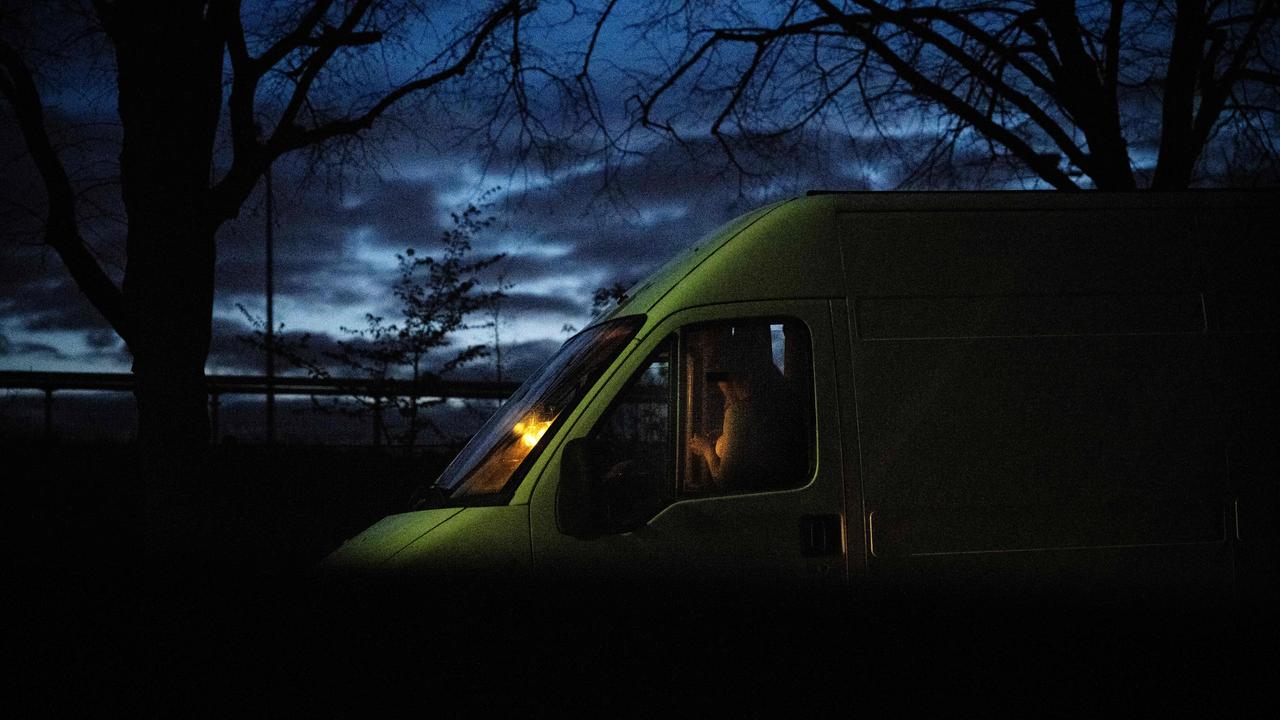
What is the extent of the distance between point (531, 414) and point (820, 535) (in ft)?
4.52

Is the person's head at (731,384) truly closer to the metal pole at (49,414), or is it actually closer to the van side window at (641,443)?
the van side window at (641,443)

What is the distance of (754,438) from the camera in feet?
14.7

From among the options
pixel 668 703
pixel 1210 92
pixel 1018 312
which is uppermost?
pixel 1210 92

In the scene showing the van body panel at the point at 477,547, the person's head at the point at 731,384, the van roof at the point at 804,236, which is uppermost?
the van roof at the point at 804,236

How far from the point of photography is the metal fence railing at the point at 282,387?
16344mm

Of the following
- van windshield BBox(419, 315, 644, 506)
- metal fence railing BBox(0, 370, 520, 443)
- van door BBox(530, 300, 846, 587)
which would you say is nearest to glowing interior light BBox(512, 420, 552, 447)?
van windshield BBox(419, 315, 644, 506)

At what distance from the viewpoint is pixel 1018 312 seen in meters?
4.58

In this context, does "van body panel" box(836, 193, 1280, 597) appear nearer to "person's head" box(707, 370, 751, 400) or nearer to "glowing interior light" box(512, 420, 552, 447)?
"person's head" box(707, 370, 751, 400)

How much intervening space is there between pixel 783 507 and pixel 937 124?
29.1 feet

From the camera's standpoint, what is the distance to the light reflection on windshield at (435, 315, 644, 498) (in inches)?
177

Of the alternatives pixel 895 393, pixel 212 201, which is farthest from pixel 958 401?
pixel 212 201

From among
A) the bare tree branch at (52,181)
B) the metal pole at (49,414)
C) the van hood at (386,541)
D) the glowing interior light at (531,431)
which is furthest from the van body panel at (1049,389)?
the metal pole at (49,414)

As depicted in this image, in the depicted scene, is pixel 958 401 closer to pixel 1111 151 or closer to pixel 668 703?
pixel 668 703

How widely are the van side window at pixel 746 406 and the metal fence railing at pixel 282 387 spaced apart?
12403 millimetres
